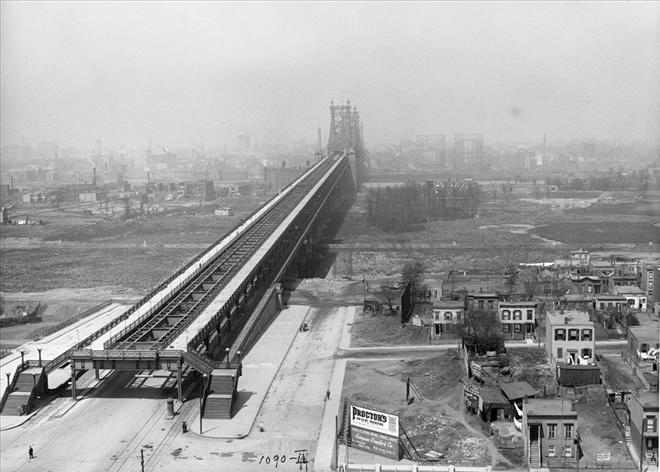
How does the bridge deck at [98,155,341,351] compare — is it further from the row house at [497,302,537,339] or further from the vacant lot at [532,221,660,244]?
the vacant lot at [532,221,660,244]

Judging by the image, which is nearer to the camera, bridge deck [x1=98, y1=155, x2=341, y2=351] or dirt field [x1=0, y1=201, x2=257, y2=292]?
bridge deck [x1=98, y1=155, x2=341, y2=351]

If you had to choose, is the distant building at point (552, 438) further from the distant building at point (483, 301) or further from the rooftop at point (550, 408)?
the distant building at point (483, 301)

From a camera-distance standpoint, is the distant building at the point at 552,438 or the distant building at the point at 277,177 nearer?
the distant building at the point at 552,438

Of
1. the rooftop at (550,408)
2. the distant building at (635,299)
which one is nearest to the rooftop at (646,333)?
the distant building at (635,299)

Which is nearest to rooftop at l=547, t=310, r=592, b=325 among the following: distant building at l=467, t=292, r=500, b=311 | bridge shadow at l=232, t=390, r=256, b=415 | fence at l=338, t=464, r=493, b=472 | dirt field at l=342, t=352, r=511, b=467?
dirt field at l=342, t=352, r=511, b=467

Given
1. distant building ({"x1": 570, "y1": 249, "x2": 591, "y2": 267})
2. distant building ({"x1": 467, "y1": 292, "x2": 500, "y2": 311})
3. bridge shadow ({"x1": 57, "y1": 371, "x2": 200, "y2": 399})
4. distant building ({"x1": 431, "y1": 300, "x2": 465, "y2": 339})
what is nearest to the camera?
bridge shadow ({"x1": 57, "y1": 371, "x2": 200, "y2": 399})

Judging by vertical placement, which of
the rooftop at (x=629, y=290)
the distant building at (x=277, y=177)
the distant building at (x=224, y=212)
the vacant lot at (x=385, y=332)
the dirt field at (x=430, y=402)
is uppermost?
the distant building at (x=277, y=177)

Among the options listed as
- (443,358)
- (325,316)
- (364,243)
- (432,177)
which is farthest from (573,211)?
(443,358)

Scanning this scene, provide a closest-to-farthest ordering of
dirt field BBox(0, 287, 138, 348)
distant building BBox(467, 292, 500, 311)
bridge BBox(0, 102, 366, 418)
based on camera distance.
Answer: bridge BBox(0, 102, 366, 418)
distant building BBox(467, 292, 500, 311)
dirt field BBox(0, 287, 138, 348)

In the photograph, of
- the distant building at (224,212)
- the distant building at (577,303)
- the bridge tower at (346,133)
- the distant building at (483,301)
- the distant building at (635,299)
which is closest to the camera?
the distant building at (577,303)
